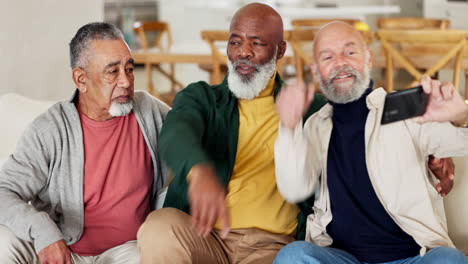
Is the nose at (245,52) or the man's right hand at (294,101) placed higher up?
the nose at (245,52)

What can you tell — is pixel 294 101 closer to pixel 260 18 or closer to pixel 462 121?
pixel 462 121

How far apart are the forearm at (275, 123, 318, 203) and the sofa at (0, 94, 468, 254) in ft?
1.78

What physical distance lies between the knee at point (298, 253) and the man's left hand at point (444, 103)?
19.3 inches

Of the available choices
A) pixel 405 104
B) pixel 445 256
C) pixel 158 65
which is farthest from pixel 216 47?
pixel 445 256

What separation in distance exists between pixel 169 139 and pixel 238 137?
40 cm

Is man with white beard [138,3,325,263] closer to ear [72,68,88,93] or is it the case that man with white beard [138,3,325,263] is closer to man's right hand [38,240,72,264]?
man's right hand [38,240,72,264]

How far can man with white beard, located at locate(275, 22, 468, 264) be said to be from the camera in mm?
2029

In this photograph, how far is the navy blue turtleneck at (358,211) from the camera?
2.10 m

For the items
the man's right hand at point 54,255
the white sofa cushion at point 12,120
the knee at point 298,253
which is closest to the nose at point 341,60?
the knee at point 298,253

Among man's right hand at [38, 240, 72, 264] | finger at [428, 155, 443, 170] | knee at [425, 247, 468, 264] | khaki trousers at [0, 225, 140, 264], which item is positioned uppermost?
finger at [428, 155, 443, 170]

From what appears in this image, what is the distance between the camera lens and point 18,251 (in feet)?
7.27

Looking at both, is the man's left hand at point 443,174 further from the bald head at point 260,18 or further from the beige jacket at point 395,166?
the bald head at point 260,18

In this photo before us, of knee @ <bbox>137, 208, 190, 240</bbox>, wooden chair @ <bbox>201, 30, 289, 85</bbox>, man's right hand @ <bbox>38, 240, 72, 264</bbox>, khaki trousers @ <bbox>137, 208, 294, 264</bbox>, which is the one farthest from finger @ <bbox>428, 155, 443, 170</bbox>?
wooden chair @ <bbox>201, 30, 289, 85</bbox>

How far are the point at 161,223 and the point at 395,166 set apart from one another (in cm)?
70
